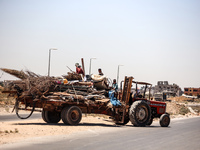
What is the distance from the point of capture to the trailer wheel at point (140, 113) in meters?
17.6

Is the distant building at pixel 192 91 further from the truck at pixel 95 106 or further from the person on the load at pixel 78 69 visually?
the person on the load at pixel 78 69

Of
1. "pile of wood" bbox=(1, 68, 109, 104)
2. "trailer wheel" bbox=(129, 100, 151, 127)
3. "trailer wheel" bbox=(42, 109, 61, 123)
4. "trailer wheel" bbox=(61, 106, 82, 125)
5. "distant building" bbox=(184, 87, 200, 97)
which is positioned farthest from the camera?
"distant building" bbox=(184, 87, 200, 97)

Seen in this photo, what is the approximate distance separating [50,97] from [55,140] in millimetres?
4534

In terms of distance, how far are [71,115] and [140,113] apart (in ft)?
14.9

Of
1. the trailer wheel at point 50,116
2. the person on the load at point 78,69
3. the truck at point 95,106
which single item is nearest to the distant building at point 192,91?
the truck at point 95,106

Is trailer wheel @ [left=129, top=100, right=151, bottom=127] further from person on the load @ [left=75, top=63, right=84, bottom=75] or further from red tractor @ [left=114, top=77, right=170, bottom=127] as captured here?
person on the load @ [left=75, top=63, right=84, bottom=75]

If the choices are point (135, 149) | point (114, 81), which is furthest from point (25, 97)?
point (135, 149)

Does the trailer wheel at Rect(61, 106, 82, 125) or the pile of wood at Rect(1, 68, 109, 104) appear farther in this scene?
the trailer wheel at Rect(61, 106, 82, 125)

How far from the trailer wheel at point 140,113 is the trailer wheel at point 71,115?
3.38m

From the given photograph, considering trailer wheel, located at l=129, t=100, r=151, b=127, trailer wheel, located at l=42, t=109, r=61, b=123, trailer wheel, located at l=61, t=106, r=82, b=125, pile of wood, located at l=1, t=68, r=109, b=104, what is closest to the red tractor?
trailer wheel, located at l=129, t=100, r=151, b=127

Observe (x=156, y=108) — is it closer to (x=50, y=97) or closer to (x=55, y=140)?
(x=50, y=97)

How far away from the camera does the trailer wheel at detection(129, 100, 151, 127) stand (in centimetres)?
1764

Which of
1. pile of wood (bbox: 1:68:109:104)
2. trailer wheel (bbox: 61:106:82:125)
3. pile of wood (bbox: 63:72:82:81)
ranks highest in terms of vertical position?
pile of wood (bbox: 63:72:82:81)

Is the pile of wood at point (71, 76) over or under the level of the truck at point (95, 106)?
over
